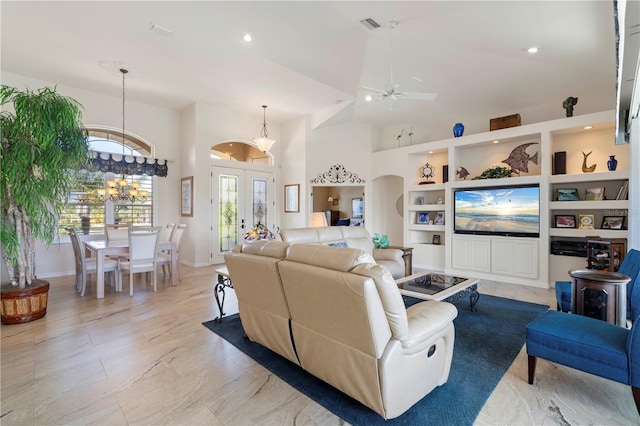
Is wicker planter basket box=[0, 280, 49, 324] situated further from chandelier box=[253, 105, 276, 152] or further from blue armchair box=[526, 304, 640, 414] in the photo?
blue armchair box=[526, 304, 640, 414]

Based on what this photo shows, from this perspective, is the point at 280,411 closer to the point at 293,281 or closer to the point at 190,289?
the point at 293,281

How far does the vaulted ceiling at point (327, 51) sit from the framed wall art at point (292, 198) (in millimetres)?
2294

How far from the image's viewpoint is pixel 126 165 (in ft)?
21.0

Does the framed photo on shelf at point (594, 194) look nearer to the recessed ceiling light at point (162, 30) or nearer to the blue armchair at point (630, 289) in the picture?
the blue armchair at point (630, 289)

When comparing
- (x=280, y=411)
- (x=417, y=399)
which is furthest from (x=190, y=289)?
(x=417, y=399)

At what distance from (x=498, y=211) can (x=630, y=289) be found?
296 cm

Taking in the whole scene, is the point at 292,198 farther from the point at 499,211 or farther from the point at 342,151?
the point at 499,211

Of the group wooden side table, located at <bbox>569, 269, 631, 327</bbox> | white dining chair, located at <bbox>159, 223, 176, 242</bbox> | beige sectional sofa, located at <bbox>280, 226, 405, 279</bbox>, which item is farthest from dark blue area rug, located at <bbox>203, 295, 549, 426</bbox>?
white dining chair, located at <bbox>159, 223, 176, 242</bbox>

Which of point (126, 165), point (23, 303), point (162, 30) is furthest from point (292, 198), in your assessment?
point (23, 303)

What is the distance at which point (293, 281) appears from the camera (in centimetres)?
207

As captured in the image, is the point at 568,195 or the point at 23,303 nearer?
the point at 23,303

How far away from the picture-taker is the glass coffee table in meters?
3.24

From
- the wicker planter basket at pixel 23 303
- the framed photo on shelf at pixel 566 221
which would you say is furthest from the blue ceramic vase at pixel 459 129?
the wicker planter basket at pixel 23 303

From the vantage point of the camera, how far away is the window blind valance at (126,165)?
6050mm
